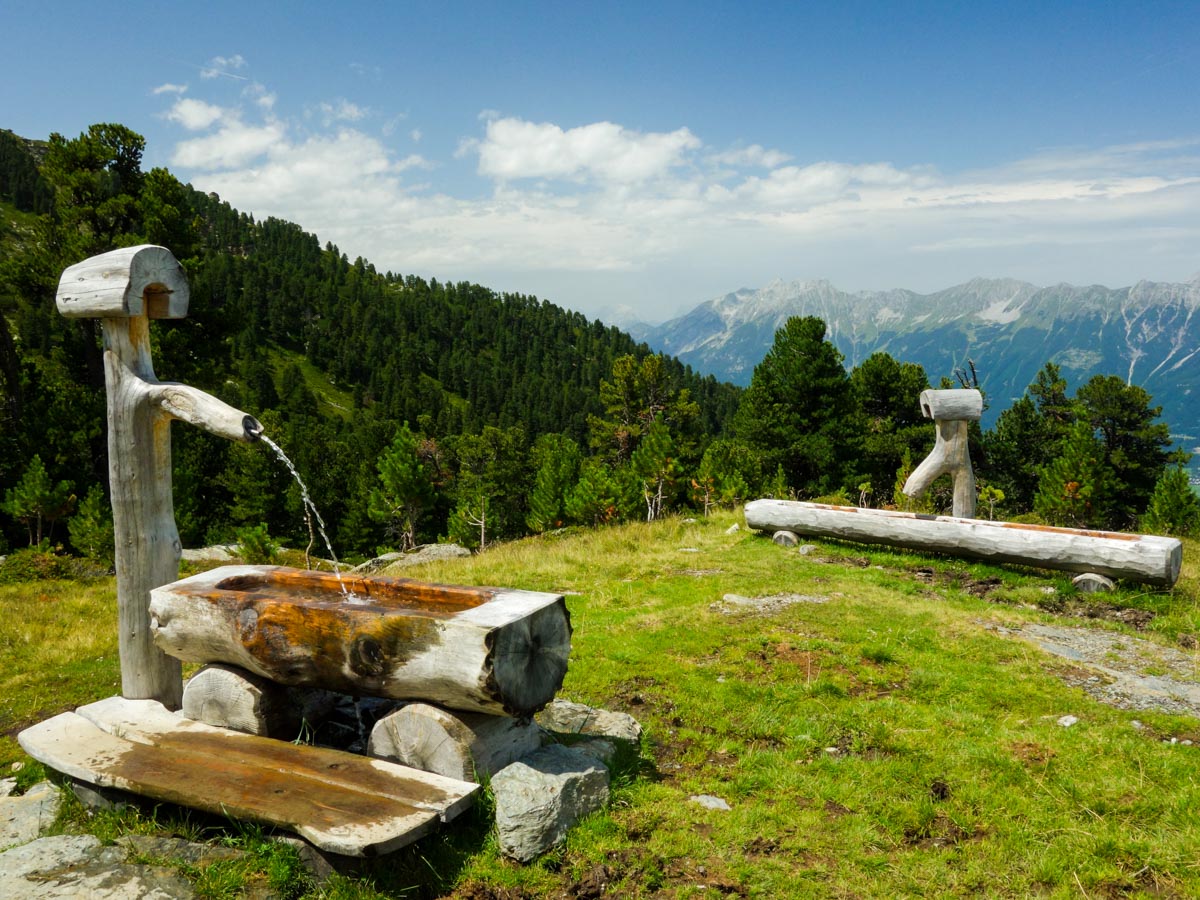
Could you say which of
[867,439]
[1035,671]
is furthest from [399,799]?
[867,439]

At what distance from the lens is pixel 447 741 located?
451 centimetres

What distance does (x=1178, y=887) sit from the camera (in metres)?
3.81

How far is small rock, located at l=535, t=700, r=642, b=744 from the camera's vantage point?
18.4ft

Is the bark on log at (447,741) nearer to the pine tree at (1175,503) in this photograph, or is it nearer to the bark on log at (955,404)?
the bark on log at (955,404)

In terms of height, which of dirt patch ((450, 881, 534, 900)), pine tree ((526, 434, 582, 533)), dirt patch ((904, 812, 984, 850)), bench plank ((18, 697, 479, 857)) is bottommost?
pine tree ((526, 434, 582, 533))

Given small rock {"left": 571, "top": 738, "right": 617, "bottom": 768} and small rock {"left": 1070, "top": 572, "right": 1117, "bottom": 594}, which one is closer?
small rock {"left": 571, "top": 738, "right": 617, "bottom": 768}

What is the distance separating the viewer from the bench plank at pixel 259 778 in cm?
385

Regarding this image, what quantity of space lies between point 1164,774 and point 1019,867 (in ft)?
5.85

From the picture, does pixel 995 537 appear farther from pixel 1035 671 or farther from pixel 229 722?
pixel 229 722

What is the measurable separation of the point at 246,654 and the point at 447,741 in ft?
5.49

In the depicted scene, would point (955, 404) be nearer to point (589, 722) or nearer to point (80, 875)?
point (589, 722)

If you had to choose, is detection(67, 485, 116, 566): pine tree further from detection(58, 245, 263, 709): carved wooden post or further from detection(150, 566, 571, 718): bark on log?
detection(150, 566, 571, 718): bark on log

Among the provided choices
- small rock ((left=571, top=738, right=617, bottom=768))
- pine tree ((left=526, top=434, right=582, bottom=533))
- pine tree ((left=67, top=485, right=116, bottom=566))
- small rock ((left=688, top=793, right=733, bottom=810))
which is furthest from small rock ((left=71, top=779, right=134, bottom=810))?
pine tree ((left=526, top=434, right=582, bottom=533))

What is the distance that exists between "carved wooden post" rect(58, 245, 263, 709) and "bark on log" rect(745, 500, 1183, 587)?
1072 centimetres
